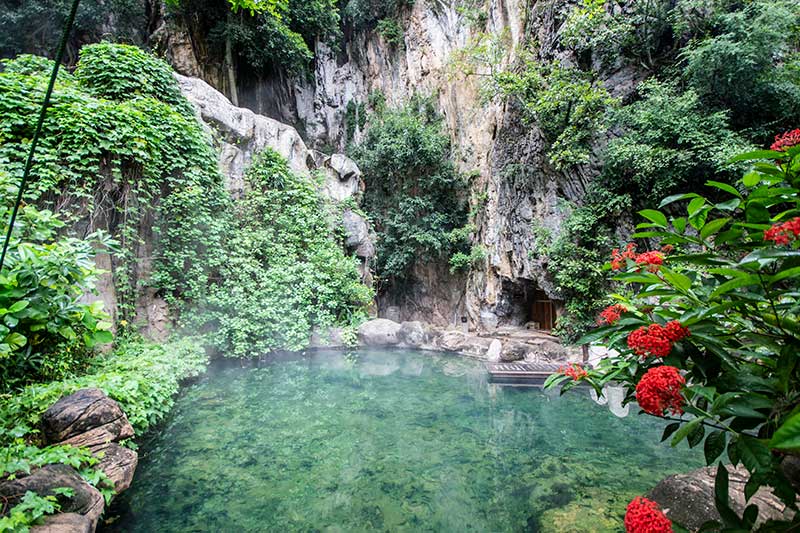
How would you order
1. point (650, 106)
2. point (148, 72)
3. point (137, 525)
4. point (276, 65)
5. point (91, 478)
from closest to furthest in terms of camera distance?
point (91, 478) → point (137, 525) → point (148, 72) → point (650, 106) → point (276, 65)

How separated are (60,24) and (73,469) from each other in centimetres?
1481

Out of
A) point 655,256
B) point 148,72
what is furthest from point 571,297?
point 148,72

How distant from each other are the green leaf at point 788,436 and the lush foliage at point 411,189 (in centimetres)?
1204

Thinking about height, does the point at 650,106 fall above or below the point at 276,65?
below

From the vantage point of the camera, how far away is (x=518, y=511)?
9.73 feet

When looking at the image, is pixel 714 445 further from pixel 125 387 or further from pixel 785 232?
pixel 125 387

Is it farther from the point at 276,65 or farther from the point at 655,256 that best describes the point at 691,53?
the point at 276,65

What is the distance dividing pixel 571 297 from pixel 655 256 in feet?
25.6

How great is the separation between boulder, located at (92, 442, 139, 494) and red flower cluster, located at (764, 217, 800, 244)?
13.4ft

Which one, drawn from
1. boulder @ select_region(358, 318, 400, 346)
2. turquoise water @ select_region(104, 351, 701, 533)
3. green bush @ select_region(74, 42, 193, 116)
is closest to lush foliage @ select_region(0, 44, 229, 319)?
green bush @ select_region(74, 42, 193, 116)

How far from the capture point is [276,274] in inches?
297

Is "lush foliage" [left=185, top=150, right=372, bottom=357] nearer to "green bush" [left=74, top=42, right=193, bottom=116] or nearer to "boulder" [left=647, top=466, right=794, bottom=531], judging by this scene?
"green bush" [left=74, top=42, right=193, bottom=116]

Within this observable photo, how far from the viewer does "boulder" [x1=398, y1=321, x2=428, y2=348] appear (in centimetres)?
964

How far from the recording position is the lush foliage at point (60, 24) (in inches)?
372
